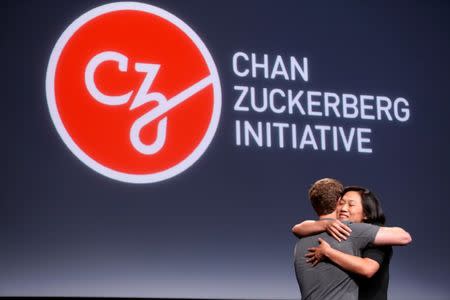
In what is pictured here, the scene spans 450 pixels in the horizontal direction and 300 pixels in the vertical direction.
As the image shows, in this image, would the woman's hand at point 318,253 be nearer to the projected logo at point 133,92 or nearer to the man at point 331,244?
the man at point 331,244

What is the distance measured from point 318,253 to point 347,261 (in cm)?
11

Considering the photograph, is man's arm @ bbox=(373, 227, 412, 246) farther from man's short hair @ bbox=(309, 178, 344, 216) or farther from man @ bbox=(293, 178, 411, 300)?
man's short hair @ bbox=(309, 178, 344, 216)

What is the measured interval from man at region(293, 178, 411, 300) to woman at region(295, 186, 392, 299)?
1.1 inches

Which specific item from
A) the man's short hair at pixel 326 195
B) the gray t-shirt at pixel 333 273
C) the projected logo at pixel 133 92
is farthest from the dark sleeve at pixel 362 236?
the projected logo at pixel 133 92

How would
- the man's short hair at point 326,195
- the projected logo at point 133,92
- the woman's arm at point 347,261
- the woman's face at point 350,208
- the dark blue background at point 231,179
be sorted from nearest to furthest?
the woman's arm at point 347,261 < the man's short hair at point 326,195 < the woman's face at point 350,208 < the dark blue background at point 231,179 < the projected logo at point 133,92

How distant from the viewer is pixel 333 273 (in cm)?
255

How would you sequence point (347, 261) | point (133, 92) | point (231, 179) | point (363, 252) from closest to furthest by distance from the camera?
1. point (347, 261)
2. point (363, 252)
3. point (133, 92)
4. point (231, 179)

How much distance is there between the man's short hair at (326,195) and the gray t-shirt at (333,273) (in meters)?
0.09

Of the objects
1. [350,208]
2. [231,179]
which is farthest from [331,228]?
[231,179]

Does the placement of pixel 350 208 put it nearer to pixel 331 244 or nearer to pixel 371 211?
pixel 371 211

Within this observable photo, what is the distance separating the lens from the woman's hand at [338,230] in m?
2.56

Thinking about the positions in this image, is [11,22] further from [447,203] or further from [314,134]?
[447,203]

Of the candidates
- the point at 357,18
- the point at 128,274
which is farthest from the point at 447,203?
the point at 128,274

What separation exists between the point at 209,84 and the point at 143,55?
0.39 meters
